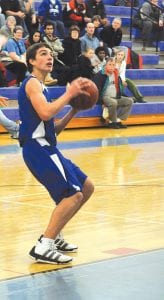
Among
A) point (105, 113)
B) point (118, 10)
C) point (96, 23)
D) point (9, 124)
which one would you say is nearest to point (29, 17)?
point (96, 23)

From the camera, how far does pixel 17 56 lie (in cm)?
1558

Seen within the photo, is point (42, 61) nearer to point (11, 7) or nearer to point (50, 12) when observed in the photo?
point (11, 7)

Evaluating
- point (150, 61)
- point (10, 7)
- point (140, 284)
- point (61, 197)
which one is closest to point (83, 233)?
point (61, 197)

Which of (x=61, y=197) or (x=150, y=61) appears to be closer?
(x=61, y=197)

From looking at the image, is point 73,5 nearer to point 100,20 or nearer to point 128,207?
point 100,20

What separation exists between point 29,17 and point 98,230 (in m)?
11.6

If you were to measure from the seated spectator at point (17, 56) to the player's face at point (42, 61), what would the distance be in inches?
370

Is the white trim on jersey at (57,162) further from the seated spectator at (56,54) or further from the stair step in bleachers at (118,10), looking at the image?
the stair step in bleachers at (118,10)

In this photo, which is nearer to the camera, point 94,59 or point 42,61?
point 42,61

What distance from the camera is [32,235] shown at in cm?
663

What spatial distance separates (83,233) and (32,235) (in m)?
0.45

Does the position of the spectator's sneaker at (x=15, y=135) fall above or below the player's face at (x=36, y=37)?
below

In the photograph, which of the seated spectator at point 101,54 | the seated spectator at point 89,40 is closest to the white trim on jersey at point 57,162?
the seated spectator at point 101,54

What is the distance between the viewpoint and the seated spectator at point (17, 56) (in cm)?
1530
